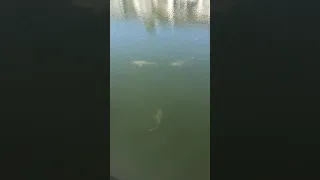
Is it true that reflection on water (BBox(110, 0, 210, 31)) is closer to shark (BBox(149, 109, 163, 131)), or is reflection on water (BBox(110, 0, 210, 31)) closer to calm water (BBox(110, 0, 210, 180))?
calm water (BBox(110, 0, 210, 180))

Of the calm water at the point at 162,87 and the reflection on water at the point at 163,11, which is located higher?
the reflection on water at the point at 163,11

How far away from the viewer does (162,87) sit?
124 inches

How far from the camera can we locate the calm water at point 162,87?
3117mm

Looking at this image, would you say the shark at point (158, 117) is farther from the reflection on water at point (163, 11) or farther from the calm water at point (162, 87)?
the reflection on water at point (163, 11)
